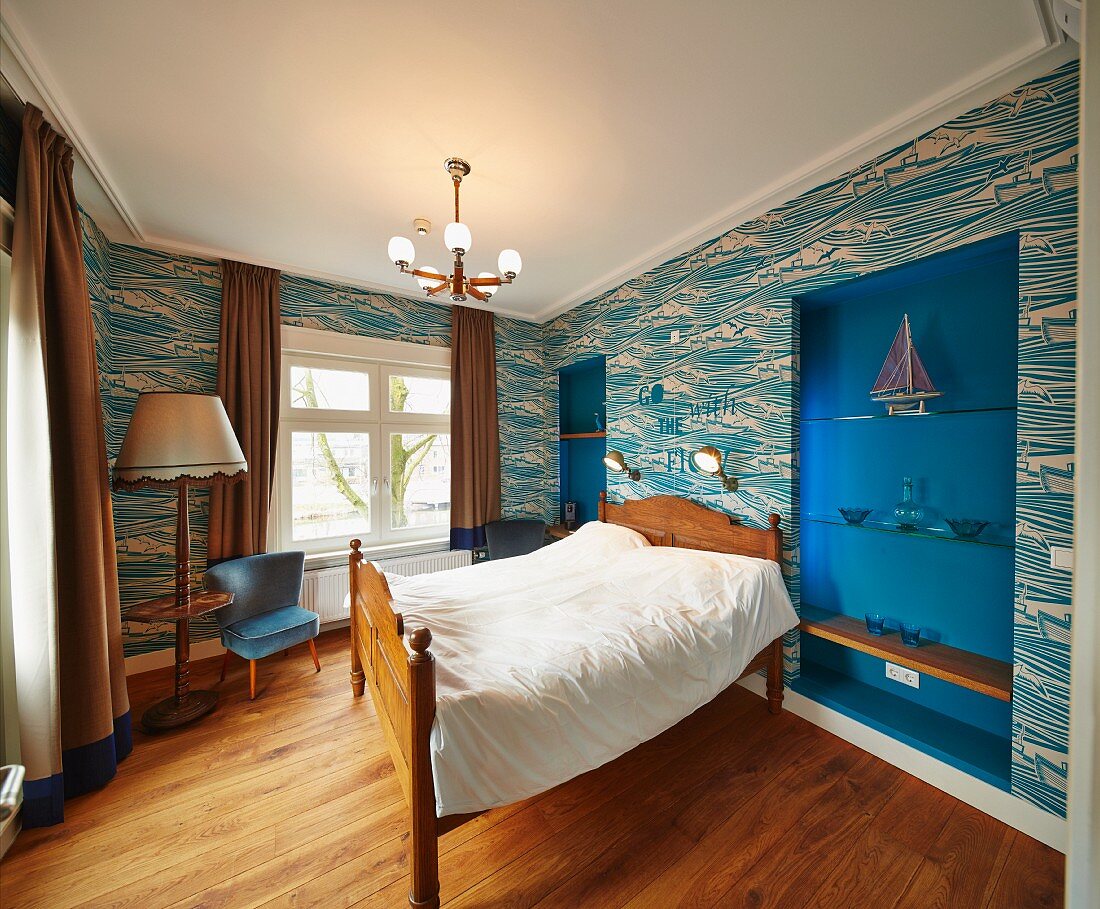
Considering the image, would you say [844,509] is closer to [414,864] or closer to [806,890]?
[806,890]

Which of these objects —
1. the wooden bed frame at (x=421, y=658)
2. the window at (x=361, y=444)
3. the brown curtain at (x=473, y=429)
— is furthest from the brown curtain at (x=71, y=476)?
the brown curtain at (x=473, y=429)

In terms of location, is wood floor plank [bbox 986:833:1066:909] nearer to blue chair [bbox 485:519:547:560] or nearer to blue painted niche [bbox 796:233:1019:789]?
blue painted niche [bbox 796:233:1019:789]

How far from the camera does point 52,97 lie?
67.8 inches

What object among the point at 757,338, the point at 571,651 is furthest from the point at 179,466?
the point at 757,338

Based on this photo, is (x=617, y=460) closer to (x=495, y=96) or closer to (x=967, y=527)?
(x=967, y=527)

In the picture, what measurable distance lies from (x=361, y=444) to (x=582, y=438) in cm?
207

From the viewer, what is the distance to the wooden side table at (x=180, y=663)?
2.26 metres

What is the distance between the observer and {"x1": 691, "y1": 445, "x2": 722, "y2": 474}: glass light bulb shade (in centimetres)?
266

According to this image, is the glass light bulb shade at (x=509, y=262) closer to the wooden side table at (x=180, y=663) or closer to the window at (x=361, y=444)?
the window at (x=361, y=444)

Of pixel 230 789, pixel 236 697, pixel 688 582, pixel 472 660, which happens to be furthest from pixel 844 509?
pixel 236 697

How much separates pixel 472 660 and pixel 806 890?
1.37 m

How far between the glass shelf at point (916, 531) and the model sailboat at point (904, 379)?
583 millimetres

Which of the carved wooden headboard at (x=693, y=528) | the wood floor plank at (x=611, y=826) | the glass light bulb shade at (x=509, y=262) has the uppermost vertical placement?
the glass light bulb shade at (x=509, y=262)

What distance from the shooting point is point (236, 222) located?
8.84 feet
